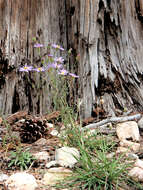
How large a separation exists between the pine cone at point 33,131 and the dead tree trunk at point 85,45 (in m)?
0.51

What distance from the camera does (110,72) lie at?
98.3 inches

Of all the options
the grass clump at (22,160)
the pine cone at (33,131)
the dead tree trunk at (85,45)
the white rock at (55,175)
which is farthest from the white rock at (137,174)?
the dead tree trunk at (85,45)

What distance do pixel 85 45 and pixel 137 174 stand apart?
1.56 m

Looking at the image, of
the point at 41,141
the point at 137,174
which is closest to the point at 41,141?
the point at 41,141

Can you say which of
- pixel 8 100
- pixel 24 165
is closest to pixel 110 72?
pixel 8 100

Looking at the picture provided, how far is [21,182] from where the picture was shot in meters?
1.23

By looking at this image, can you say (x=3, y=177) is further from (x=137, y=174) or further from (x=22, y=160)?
(x=137, y=174)

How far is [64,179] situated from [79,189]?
9 cm

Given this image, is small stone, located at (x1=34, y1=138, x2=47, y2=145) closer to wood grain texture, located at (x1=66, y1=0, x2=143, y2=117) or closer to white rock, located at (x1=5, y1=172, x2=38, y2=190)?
white rock, located at (x1=5, y1=172, x2=38, y2=190)

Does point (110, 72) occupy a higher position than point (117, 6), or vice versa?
point (117, 6)

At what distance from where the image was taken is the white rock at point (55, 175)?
1278 mm

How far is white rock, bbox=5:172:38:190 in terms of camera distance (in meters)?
1.21

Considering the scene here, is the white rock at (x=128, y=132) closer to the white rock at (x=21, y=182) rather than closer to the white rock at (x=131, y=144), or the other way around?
the white rock at (x=131, y=144)

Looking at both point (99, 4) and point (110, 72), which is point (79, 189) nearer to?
point (110, 72)
